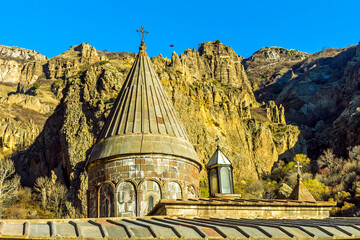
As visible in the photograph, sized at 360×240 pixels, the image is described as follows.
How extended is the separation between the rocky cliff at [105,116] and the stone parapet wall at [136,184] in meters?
41.7

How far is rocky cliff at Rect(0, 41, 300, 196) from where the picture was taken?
61375 mm

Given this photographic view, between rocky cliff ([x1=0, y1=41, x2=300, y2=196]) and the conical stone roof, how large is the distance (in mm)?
40534

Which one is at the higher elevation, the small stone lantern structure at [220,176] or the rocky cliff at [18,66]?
the rocky cliff at [18,66]

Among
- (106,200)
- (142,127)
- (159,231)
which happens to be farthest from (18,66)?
(159,231)

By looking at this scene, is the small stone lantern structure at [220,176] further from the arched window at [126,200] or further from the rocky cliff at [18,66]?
the rocky cliff at [18,66]

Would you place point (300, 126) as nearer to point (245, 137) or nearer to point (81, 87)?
point (245, 137)

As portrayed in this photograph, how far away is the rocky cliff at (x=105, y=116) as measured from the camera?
201ft

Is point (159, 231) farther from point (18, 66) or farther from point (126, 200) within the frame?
point (18, 66)

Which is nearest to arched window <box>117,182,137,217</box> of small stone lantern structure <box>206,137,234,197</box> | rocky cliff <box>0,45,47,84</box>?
small stone lantern structure <box>206,137,234,197</box>

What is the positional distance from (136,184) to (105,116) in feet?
157

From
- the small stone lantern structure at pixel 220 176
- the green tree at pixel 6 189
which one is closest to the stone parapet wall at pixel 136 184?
the small stone lantern structure at pixel 220 176

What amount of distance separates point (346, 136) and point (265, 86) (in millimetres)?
82480

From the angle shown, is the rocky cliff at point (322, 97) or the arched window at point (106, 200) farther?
the rocky cliff at point (322, 97)

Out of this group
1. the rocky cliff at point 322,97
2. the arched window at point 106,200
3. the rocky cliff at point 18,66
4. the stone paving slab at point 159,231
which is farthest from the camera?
the rocky cliff at point 18,66
